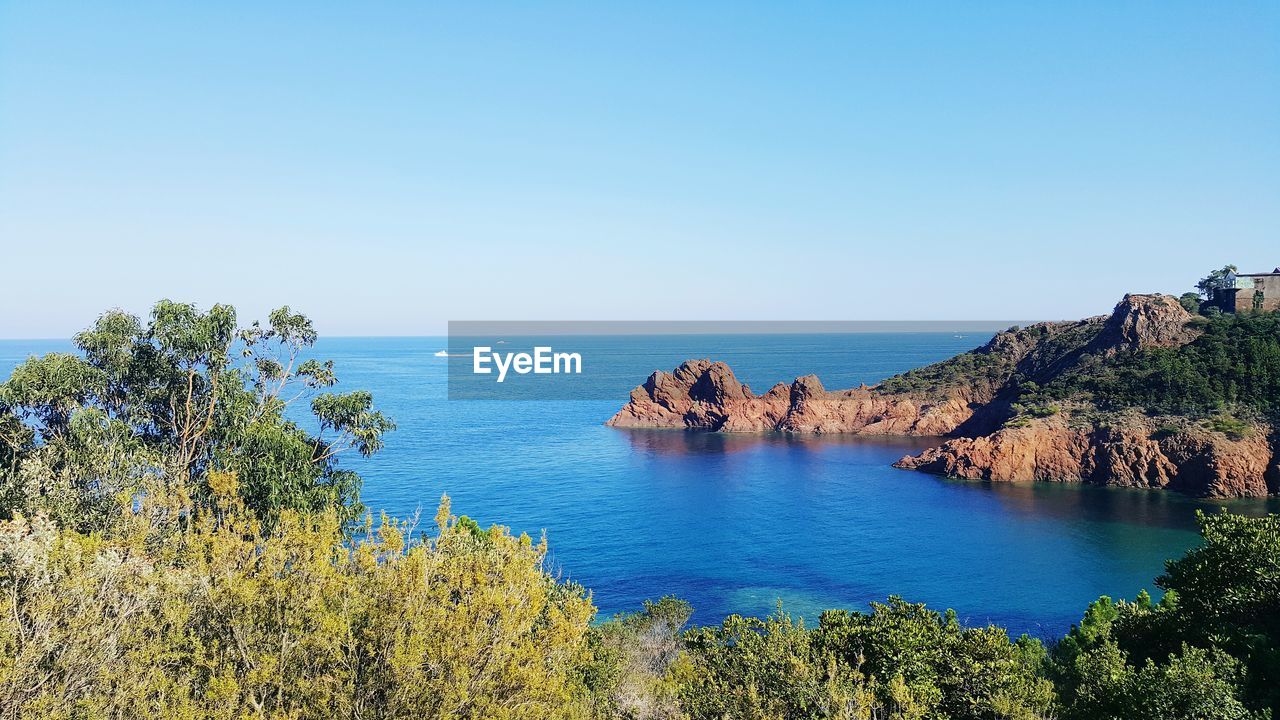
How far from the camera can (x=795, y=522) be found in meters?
70.4

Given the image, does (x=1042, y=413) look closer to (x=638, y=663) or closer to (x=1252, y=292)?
(x=1252, y=292)

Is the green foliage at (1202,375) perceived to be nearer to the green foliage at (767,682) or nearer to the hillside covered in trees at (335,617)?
the hillside covered in trees at (335,617)

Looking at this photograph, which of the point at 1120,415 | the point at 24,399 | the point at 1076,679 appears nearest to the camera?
the point at 1076,679

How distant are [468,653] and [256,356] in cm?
2938

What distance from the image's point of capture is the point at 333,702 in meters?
13.3

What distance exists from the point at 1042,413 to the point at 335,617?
9276cm

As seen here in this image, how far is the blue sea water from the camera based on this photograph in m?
51.3

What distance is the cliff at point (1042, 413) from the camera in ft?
246

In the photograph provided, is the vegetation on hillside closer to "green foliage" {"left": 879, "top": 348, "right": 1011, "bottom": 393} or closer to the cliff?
the cliff

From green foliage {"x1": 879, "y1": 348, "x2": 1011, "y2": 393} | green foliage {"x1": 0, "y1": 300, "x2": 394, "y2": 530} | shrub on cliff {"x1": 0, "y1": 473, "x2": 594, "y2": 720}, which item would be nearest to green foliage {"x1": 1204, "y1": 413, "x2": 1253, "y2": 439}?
green foliage {"x1": 879, "y1": 348, "x2": 1011, "y2": 393}

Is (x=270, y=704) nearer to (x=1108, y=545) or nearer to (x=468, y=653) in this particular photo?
(x=468, y=653)

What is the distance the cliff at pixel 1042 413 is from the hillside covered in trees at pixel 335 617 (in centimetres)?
5084

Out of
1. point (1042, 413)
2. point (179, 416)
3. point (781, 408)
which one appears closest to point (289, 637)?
point (179, 416)

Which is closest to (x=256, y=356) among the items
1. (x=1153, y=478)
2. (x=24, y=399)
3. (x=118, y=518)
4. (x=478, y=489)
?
(x=24, y=399)
